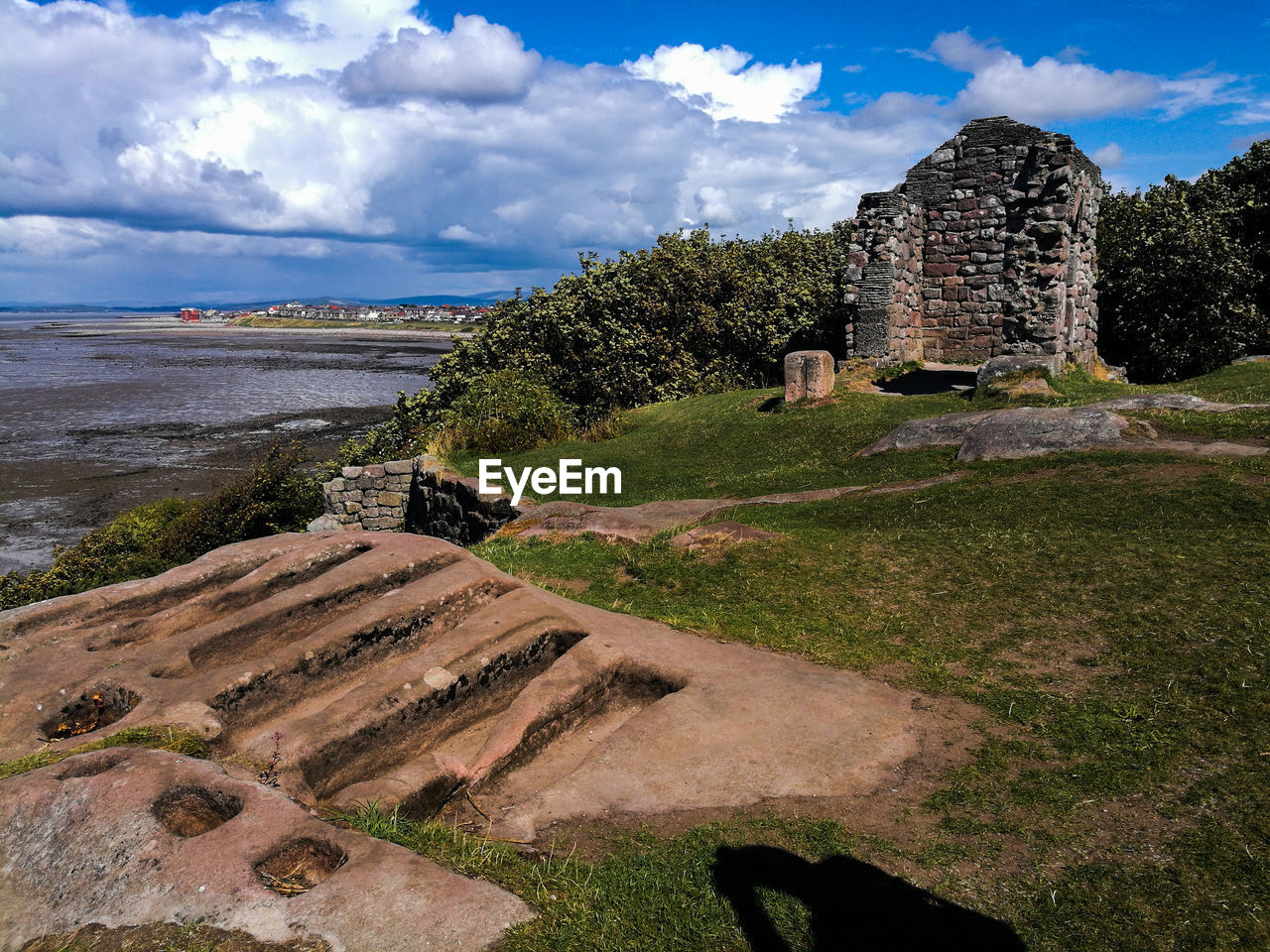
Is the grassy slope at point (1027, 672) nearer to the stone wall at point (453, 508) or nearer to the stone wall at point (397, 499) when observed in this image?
the stone wall at point (453, 508)

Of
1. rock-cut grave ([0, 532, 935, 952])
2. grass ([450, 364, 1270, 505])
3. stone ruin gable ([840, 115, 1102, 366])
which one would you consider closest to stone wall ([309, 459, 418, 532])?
grass ([450, 364, 1270, 505])

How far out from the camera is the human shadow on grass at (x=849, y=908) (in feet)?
9.96

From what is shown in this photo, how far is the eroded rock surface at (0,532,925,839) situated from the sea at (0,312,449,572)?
15385 millimetres

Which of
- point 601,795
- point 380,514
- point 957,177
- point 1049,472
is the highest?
point 957,177

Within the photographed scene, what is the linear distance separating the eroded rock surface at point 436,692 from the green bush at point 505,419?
10805mm

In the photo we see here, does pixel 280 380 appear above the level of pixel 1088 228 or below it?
below

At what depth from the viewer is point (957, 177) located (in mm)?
18297

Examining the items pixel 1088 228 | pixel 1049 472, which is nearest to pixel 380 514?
pixel 1049 472

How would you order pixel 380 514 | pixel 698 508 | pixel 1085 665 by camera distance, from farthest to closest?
pixel 380 514 < pixel 698 508 < pixel 1085 665

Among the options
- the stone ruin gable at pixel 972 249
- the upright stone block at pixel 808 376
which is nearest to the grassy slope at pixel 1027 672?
the upright stone block at pixel 808 376

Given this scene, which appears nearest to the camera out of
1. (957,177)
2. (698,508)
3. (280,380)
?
(698,508)

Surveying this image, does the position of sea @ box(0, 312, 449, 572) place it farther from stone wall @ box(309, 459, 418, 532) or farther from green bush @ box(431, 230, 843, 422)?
green bush @ box(431, 230, 843, 422)

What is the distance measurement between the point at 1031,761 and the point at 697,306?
63.9 ft

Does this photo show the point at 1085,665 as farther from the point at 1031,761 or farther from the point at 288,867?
the point at 288,867
